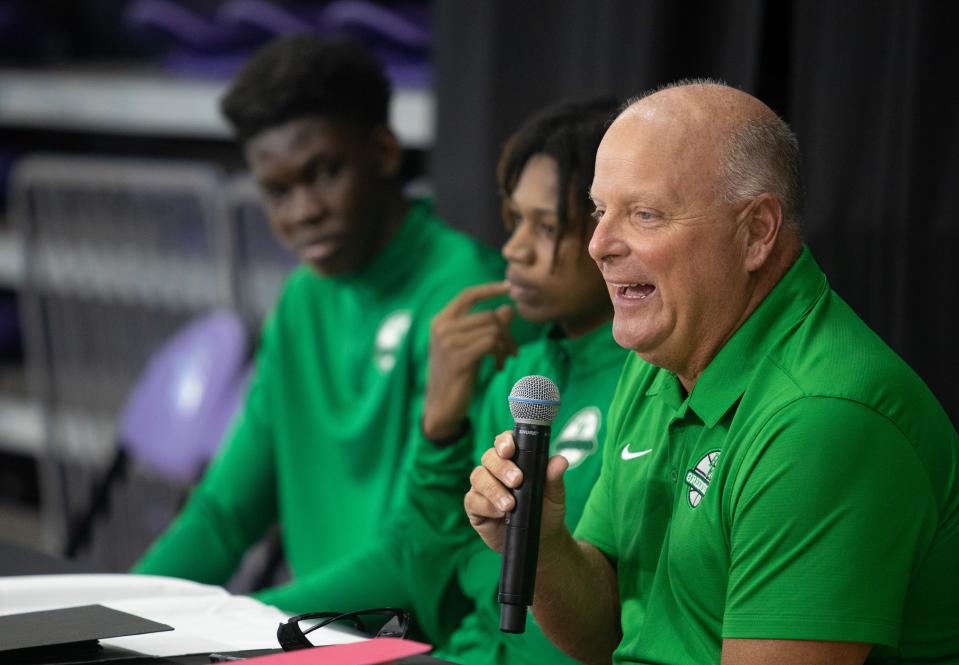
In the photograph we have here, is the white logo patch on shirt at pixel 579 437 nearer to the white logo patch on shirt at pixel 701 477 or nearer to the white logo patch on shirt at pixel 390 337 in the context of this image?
the white logo patch on shirt at pixel 701 477

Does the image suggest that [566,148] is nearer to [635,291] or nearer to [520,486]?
[635,291]

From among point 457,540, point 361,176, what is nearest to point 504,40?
point 361,176

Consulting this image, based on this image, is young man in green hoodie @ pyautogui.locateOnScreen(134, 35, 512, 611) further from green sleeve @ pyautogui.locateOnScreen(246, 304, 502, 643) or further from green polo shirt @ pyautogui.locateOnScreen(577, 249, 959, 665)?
green polo shirt @ pyautogui.locateOnScreen(577, 249, 959, 665)

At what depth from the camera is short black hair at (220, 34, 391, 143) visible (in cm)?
225

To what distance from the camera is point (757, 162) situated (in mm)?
1189

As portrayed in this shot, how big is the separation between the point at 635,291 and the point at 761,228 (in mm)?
132

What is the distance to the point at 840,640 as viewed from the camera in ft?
3.49

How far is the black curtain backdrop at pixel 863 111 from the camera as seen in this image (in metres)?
1.91

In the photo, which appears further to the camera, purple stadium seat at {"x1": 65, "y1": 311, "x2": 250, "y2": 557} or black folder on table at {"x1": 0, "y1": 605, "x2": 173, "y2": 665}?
purple stadium seat at {"x1": 65, "y1": 311, "x2": 250, "y2": 557}

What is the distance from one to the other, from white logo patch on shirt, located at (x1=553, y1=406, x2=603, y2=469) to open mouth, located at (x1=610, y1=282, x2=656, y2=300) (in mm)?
395

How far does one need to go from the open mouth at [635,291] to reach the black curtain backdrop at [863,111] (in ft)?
2.76

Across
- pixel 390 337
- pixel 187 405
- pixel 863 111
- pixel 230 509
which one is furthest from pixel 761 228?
pixel 187 405

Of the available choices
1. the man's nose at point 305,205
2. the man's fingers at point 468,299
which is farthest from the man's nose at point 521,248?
the man's nose at point 305,205

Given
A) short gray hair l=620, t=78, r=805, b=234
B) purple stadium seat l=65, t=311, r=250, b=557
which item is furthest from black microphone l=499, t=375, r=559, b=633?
purple stadium seat l=65, t=311, r=250, b=557
